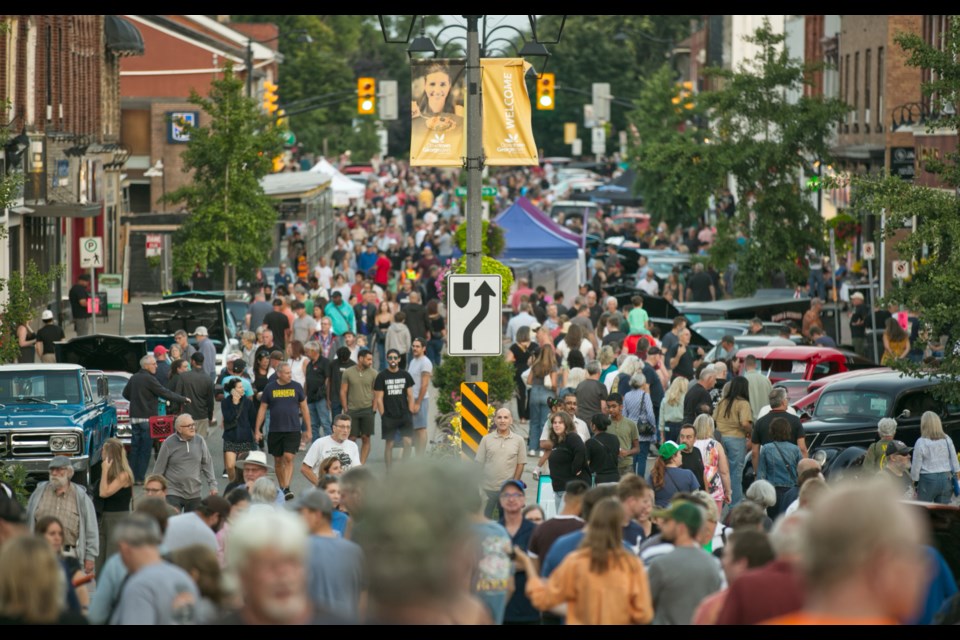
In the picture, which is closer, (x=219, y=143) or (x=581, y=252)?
(x=581, y=252)

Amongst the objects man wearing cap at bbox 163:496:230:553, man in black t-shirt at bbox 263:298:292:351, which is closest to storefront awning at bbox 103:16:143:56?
man in black t-shirt at bbox 263:298:292:351

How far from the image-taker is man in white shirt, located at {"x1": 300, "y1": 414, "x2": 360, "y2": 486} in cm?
1534

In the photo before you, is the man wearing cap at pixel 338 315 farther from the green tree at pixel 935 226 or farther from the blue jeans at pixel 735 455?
the blue jeans at pixel 735 455

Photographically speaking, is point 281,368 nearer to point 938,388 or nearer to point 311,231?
Result: point 938,388

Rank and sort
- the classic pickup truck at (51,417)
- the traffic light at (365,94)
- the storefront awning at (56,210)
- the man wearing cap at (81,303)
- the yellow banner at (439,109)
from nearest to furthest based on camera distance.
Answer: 1. the yellow banner at (439,109)
2. the classic pickup truck at (51,417)
3. the man wearing cap at (81,303)
4. the storefront awning at (56,210)
5. the traffic light at (365,94)

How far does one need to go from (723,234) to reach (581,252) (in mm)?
3264

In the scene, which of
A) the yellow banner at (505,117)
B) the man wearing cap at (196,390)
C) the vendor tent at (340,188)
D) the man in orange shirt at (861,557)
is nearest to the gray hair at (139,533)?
the man in orange shirt at (861,557)

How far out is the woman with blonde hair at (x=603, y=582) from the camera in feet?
27.4

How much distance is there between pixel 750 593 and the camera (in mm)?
6879

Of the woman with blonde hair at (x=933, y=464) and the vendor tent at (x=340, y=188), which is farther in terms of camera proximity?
the vendor tent at (x=340, y=188)

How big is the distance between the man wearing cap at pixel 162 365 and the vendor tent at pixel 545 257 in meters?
18.2

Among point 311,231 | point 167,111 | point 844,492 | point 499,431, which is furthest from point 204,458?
point 167,111

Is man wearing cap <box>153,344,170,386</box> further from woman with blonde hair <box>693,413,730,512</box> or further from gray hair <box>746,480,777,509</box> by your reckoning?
gray hair <box>746,480,777,509</box>

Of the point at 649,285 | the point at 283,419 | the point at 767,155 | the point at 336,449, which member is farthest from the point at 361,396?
the point at 767,155
